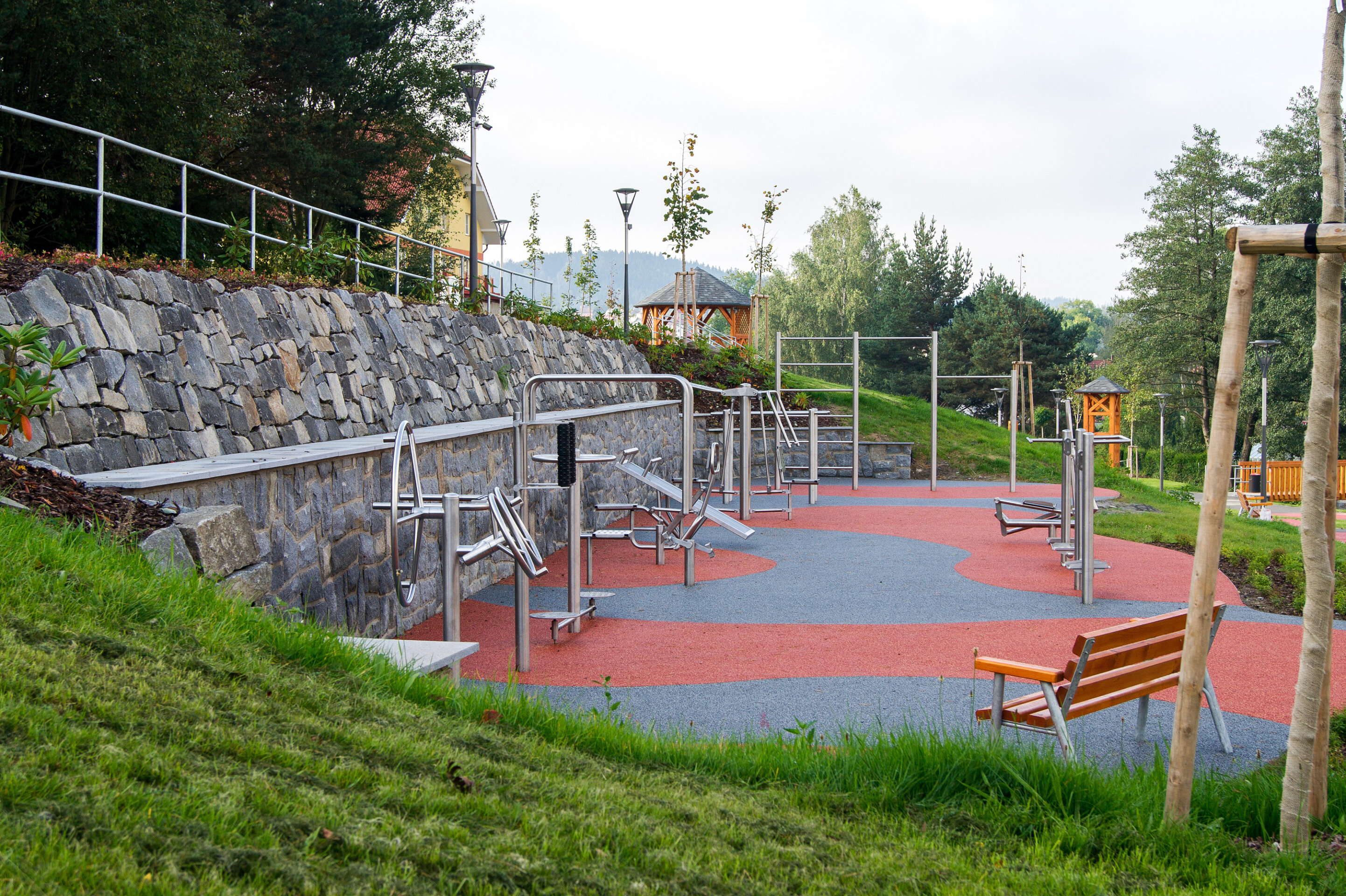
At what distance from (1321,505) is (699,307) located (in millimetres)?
32651

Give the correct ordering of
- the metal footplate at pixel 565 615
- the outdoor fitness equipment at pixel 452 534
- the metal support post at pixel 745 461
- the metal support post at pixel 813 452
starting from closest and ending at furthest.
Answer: the outdoor fitness equipment at pixel 452 534, the metal footplate at pixel 565 615, the metal support post at pixel 745 461, the metal support post at pixel 813 452

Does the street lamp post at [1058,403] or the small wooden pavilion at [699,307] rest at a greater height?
the small wooden pavilion at [699,307]

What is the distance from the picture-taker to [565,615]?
6.60 meters

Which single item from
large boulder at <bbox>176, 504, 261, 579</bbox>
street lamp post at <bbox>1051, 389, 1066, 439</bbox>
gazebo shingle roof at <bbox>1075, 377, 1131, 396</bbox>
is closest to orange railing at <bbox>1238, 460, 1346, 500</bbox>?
street lamp post at <bbox>1051, 389, 1066, 439</bbox>

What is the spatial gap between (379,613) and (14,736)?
4125 mm

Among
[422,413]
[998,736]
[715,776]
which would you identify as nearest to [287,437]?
[422,413]

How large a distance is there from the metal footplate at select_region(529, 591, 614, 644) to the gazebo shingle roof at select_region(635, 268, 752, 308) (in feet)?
86.4

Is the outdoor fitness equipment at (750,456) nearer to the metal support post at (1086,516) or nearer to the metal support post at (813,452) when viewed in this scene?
the metal support post at (813,452)

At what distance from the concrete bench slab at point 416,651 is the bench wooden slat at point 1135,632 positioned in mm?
2574

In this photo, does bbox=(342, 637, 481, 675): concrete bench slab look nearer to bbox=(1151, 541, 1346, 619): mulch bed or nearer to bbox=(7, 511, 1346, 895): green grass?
bbox=(7, 511, 1346, 895): green grass

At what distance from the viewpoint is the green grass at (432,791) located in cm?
212

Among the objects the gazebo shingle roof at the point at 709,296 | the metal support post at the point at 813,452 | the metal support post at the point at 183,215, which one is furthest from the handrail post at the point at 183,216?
the gazebo shingle roof at the point at 709,296

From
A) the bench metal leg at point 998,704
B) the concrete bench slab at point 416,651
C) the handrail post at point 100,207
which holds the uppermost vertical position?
the handrail post at point 100,207

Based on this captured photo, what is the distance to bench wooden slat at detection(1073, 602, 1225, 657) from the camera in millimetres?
3979
